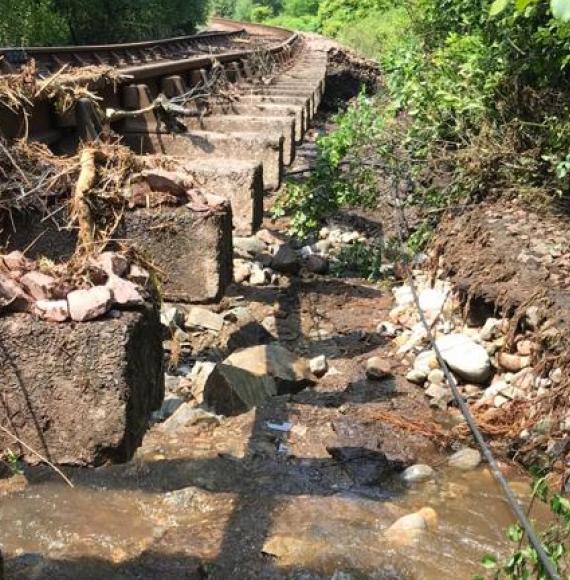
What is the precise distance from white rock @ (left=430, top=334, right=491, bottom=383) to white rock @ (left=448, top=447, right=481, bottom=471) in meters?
0.86

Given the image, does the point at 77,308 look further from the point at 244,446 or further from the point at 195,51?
the point at 195,51

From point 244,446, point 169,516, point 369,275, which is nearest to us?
point 169,516

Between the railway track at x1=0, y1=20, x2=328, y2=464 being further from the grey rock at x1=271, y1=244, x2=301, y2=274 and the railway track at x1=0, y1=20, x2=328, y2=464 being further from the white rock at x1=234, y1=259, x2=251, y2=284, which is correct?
the grey rock at x1=271, y1=244, x2=301, y2=274

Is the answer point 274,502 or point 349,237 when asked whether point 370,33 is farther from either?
point 274,502

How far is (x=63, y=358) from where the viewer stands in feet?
7.07

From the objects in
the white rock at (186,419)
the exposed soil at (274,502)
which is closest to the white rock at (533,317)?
the exposed soil at (274,502)

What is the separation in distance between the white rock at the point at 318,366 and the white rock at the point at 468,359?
904 millimetres

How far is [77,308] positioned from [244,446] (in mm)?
2825

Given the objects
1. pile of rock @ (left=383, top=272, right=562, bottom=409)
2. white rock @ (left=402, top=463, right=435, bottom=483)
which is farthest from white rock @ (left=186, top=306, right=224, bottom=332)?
white rock @ (left=402, top=463, right=435, bottom=483)

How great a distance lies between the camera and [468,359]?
18.6 ft

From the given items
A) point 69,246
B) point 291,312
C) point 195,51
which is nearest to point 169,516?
Result: point 69,246

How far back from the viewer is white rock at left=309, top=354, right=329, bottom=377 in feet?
19.3

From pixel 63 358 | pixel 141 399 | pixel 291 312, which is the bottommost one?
pixel 291 312

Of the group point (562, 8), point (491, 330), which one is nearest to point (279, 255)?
point (491, 330)
